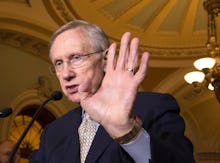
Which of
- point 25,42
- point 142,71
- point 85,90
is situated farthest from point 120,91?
point 25,42

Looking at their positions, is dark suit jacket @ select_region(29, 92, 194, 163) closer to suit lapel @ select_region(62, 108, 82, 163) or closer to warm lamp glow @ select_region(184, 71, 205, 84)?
suit lapel @ select_region(62, 108, 82, 163)

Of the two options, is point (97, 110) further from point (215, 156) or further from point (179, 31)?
point (215, 156)

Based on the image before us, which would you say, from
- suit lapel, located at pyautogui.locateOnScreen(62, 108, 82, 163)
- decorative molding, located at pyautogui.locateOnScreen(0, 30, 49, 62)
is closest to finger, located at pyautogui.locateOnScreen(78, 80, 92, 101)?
suit lapel, located at pyautogui.locateOnScreen(62, 108, 82, 163)

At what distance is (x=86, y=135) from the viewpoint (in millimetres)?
1860

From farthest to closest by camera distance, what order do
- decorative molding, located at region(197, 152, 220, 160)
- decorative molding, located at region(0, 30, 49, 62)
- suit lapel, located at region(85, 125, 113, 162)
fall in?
decorative molding, located at region(197, 152, 220, 160) < decorative molding, located at region(0, 30, 49, 62) < suit lapel, located at region(85, 125, 113, 162)

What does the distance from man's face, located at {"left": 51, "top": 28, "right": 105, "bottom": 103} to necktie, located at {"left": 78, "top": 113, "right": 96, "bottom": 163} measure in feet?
0.56

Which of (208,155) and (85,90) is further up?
(85,90)

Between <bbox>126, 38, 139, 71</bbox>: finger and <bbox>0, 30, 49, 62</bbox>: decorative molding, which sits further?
<bbox>0, 30, 49, 62</bbox>: decorative molding

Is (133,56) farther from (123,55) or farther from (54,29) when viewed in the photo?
(54,29)

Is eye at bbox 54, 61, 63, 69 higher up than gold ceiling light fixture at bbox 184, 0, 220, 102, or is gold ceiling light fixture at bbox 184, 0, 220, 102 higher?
eye at bbox 54, 61, 63, 69

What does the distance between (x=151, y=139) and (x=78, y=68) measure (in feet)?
1.68

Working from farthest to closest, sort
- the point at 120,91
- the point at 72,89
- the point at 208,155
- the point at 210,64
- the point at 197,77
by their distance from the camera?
the point at 208,155 < the point at 197,77 < the point at 210,64 < the point at 72,89 < the point at 120,91

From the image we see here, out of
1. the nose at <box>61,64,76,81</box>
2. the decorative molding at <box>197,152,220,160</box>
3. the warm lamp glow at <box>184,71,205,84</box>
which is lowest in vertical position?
the decorative molding at <box>197,152,220,160</box>

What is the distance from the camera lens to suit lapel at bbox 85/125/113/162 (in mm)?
1675
